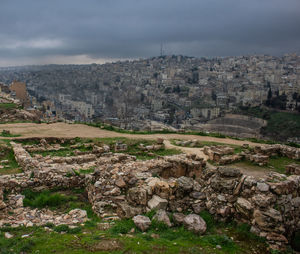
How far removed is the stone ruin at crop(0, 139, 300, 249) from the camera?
6637 millimetres

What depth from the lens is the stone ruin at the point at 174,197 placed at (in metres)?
6.64

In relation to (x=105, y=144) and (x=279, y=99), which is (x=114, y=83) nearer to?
(x=279, y=99)

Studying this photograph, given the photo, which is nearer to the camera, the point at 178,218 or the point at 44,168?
the point at 178,218

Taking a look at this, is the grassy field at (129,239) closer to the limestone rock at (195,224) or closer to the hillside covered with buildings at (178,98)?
the limestone rock at (195,224)

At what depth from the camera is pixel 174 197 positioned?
26.4 ft

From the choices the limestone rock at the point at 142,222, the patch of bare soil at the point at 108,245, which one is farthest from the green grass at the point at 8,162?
the patch of bare soil at the point at 108,245

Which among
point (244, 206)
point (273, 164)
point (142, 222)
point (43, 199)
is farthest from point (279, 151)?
point (43, 199)

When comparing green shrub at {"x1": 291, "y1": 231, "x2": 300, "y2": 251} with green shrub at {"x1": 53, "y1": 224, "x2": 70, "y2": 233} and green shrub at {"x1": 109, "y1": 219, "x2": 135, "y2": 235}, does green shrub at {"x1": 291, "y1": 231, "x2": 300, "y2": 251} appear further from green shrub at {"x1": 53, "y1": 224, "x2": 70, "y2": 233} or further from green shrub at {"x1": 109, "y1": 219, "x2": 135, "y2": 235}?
green shrub at {"x1": 53, "y1": 224, "x2": 70, "y2": 233}

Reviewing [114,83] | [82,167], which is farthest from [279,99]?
[114,83]

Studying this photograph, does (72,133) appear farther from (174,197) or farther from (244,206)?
(244,206)

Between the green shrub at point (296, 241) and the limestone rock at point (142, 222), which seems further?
the limestone rock at point (142, 222)

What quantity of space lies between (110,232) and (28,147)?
43.0 ft

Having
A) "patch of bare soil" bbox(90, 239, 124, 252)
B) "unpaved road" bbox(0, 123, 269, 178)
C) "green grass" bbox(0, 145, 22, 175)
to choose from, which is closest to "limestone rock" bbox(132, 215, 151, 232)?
"patch of bare soil" bbox(90, 239, 124, 252)

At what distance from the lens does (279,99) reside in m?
95.6
